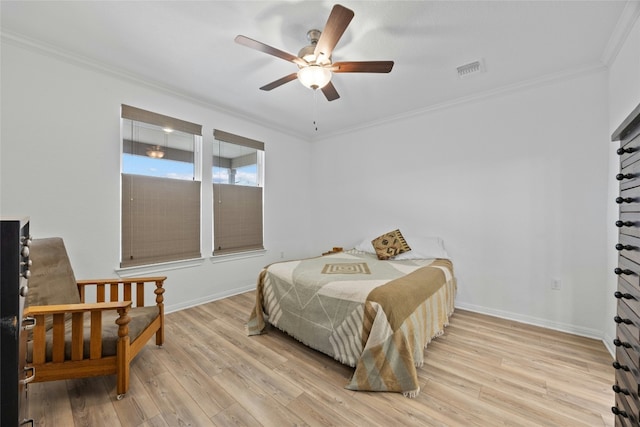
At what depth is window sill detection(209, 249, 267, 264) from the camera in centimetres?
349

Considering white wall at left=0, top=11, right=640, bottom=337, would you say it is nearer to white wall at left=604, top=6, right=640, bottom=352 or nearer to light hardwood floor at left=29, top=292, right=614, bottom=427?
white wall at left=604, top=6, right=640, bottom=352

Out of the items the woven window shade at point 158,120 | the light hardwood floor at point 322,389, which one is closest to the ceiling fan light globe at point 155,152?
the woven window shade at point 158,120

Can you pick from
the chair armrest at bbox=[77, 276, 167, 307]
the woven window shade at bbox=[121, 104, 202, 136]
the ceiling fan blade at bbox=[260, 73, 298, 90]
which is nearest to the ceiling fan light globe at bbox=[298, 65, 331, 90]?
the ceiling fan blade at bbox=[260, 73, 298, 90]

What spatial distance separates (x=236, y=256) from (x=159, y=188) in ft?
4.52

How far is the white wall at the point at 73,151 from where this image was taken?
2.13 m

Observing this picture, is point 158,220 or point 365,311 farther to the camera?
point 158,220

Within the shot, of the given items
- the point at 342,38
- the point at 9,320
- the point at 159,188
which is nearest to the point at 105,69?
the point at 159,188

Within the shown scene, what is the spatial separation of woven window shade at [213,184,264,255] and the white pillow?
7.15ft

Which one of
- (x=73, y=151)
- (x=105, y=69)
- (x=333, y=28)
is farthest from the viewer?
(x=105, y=69)

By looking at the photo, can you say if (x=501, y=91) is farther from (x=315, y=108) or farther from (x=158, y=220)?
(x=158, y=220)

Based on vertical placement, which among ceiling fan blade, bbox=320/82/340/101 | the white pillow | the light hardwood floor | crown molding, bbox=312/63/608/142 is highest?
crown molding, bbox=312/63/608/142

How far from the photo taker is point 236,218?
3.74 metres

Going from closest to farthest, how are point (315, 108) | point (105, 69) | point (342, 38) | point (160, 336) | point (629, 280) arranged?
point (629, 280)
point (342, 38)
point (160, 336)
point (105, 69)
point (315, 108)

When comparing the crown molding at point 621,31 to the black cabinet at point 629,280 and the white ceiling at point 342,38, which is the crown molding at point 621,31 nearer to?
the white ceiling at point 342,38
